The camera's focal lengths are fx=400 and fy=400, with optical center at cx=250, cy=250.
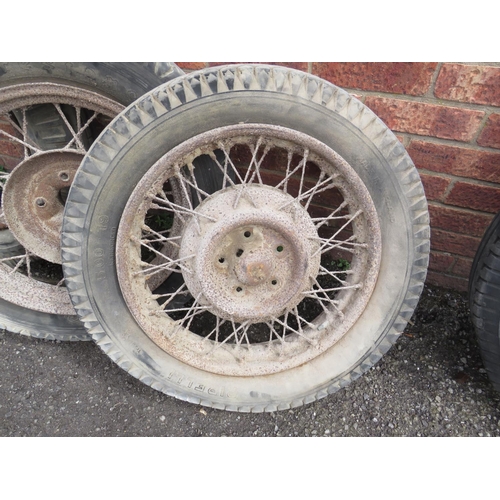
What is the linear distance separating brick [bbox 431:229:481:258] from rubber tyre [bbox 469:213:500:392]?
328 mm

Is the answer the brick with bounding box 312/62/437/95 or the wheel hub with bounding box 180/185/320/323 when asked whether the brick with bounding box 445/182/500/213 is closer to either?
the brick with bounding box 312/62/437/95

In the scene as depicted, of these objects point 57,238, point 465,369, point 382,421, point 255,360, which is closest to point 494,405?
point 465,369

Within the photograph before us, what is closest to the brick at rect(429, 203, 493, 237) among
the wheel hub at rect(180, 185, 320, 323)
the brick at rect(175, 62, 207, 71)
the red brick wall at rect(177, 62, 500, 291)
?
the red brick wall at rect(177, 62, 500, 291)

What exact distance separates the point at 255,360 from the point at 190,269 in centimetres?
39

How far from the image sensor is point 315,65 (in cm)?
137

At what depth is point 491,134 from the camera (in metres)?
1.39

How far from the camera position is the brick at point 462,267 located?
1.72 meters

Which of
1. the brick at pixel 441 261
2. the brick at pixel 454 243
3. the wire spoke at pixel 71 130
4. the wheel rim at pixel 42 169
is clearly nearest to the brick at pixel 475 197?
the brick at pixel 454 243

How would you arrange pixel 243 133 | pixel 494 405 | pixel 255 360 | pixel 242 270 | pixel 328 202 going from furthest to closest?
pixel 328 202 < pixel 494 405 < pixel 255 360 < pixel 242 270 < pixel 243 133

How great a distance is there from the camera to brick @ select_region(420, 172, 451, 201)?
1537 millimetres

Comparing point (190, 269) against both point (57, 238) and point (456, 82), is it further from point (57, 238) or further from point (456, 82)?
point (456, 82)

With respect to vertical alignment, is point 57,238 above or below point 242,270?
below

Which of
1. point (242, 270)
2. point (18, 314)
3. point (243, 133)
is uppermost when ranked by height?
point (243, 133)

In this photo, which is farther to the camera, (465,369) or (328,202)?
(328,202)
